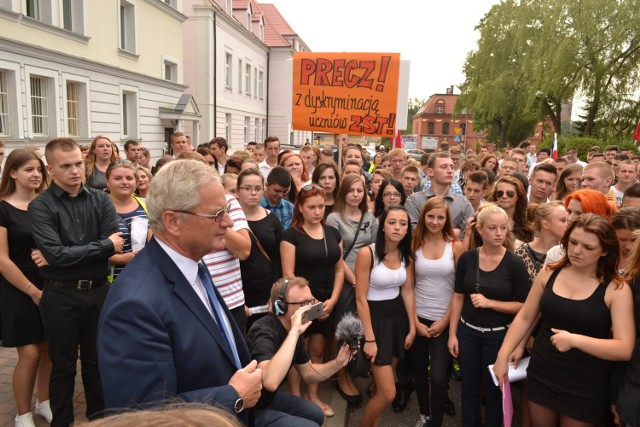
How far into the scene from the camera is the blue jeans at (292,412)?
253cm

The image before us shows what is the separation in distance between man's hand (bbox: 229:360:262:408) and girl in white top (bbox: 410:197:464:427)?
225 centimetres

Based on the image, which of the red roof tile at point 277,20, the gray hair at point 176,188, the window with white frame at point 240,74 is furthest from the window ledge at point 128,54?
the red roof tile at point 277,20

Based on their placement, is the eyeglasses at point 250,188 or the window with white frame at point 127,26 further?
the window with white frame at point 127,26

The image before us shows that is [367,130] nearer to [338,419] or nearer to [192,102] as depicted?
[338,419]

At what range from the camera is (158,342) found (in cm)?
161

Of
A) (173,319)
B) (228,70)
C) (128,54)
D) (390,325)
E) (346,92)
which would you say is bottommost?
(390,325)

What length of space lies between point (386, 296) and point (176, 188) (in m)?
2.45

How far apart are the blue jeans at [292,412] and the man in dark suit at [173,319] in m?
0.73

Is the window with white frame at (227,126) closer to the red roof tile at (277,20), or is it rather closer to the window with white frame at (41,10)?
the red roof tile at (277,20)

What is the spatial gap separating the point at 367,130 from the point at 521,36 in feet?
77.5

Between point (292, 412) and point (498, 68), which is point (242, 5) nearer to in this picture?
point (498, 68)

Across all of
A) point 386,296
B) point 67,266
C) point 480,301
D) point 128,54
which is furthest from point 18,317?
point 128,54

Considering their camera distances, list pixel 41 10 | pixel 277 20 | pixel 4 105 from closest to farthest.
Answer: pixel 4 105 → pixel 41 10 → pixel 277 20

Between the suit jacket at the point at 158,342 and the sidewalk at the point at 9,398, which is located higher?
the suit jacket at the point at 158,342
